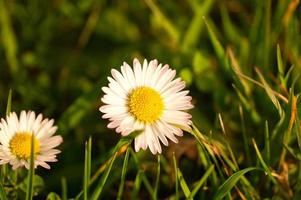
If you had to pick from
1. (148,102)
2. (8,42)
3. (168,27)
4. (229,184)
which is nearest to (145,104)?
(148,102)

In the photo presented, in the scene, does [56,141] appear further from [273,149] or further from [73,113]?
[273,149]

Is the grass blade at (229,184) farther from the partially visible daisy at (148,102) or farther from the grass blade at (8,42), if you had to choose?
the grass blade at (8,42)

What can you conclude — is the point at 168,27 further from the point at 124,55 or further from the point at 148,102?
the point at 148,102

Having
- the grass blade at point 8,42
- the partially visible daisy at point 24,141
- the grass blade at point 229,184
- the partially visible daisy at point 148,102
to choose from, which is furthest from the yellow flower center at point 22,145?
the grass blade at point 8,42

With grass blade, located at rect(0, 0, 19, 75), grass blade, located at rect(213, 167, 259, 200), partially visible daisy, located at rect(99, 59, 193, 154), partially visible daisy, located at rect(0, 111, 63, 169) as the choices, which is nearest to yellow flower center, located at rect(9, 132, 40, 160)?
partially visible daisy, located at rect(0, 111, 63, 169)

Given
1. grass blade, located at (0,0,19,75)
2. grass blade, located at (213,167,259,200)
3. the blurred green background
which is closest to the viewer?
grass blade, located at (213,167,259,200)

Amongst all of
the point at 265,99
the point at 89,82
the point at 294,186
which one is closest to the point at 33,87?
the point at 89,82

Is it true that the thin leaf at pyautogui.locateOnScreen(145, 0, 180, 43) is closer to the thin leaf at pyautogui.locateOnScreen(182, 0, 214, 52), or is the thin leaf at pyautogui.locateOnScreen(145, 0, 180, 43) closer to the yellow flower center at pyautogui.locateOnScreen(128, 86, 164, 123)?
the thin leaf at pyautogui.locateOnScreen(182, 0, 214, 52)
